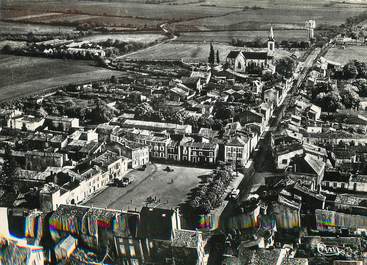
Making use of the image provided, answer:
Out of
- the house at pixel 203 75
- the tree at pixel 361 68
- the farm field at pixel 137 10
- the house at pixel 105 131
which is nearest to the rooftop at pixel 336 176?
the house at pixel 105 131

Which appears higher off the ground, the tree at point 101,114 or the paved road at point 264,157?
the tree at point 101,114

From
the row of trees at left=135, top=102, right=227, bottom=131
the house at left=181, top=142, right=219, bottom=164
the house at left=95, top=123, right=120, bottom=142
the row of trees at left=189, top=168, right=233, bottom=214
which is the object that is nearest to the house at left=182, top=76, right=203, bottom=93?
the row of trees at left=135, top=102, right=227, bottom=131

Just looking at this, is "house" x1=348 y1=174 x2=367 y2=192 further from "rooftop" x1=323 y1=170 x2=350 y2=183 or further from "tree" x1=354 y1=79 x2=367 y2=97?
"tree" x1=354 y1=79 x2=367 y2=97

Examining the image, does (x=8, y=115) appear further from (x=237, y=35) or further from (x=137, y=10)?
(x=237, y=35)

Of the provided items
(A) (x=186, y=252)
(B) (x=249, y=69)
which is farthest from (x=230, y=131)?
(B) (x=249, y=69)

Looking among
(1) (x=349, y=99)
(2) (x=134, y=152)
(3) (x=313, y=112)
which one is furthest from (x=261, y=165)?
(1) (x=349, y=99)

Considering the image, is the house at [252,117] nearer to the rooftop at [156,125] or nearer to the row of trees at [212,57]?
the rooftop at [156,125]

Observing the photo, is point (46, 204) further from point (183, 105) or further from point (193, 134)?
point (183, 105)

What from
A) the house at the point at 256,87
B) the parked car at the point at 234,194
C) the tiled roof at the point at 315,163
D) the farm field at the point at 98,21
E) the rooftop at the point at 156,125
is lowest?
the parked car at the point at 234,194
